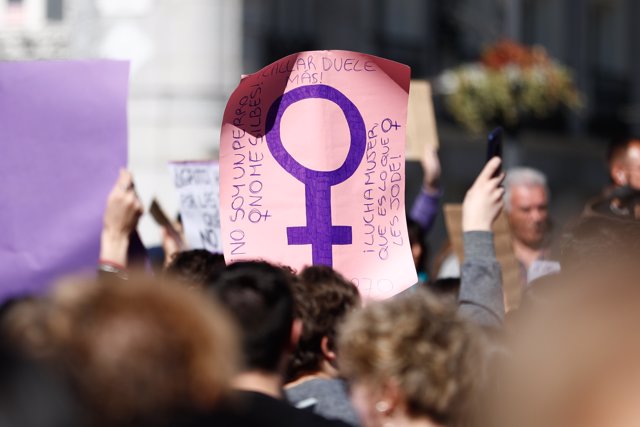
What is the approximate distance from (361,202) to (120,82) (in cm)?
86

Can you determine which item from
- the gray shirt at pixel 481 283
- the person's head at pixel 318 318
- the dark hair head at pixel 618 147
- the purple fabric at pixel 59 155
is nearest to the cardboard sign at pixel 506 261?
the gray shirt at pixel 481 283

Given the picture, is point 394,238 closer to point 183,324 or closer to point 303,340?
point 303,340

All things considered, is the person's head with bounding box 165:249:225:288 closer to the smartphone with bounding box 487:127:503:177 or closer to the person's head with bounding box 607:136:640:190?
the smartphone with bounding box 487:127:503:177

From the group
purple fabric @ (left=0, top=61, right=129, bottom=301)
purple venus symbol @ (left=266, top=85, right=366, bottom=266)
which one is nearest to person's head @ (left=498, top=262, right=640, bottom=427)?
purple venus symbol @ (left=266, top=85, right=366, bottom=266)

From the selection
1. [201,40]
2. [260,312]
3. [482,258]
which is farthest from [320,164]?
[201,40]

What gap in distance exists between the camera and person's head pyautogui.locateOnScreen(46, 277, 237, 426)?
1.76 metres

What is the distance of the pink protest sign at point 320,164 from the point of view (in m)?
3.91

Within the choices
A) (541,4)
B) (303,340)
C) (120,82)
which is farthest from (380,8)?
(303,340)

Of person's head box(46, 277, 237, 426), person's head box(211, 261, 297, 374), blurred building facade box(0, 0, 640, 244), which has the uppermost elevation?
blurred building facade box(0, 0, 640, 244)

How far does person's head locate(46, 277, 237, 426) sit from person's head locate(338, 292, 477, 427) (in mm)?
525

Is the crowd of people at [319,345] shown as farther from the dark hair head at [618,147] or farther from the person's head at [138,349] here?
the dark hair head at [618,147]

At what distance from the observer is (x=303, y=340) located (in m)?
3.16

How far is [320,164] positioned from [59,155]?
2.71 feet

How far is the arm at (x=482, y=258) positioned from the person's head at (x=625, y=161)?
227cm
